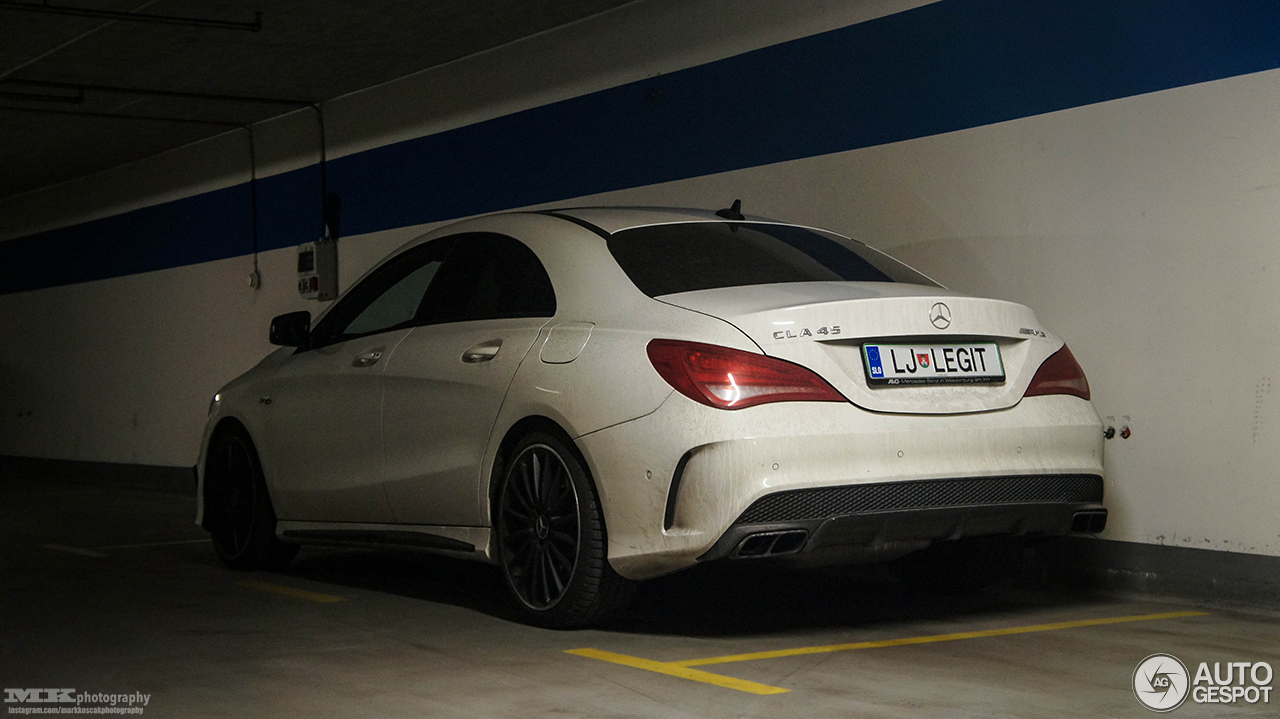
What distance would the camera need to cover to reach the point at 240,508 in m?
6.91

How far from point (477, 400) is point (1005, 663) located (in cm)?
204

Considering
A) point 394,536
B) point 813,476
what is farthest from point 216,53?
point 813,476

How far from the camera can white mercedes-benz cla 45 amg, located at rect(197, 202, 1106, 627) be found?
4.37 metres

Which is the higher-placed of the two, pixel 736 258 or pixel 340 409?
pixel 736 258

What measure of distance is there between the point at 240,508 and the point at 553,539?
8.52 feet

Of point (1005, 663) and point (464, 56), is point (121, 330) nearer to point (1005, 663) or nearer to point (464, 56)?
point (464, 56)

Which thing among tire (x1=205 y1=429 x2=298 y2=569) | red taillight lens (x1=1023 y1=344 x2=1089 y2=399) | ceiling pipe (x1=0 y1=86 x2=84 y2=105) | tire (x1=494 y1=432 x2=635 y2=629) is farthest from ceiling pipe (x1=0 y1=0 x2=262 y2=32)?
red taillight lens (x1=1023 y1=344 x2=1089 y2=399)

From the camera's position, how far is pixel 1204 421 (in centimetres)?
591

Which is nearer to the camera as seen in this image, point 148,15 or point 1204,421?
point 1204,421

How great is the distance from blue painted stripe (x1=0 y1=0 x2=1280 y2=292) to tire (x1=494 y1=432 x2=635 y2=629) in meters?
3.15

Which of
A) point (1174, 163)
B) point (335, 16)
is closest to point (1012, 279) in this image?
point (1174, 163)

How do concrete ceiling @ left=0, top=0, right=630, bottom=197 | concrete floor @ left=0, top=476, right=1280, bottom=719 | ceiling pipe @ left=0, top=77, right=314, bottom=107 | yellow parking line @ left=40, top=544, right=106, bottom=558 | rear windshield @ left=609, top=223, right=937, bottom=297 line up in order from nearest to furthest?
concrete floor @ left=0, top=476, right=1280, bottom=719 < rear windshield @ left=609, top=223, right=937, bottom=297 < yellow parking line @ left=40, top=544, right=106, bottom=558 < concrete ceiling @ left=0, top=0, right=630, bottom=197 < ceiling pipe @ left=0, top=77, right=314, bottom=107

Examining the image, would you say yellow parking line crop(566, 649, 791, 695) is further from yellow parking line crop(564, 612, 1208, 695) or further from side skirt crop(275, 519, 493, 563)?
side skirt crop(275, 519, 493, 563)

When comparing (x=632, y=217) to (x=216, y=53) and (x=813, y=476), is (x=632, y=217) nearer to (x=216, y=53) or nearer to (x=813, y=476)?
(x=813, y=476)
